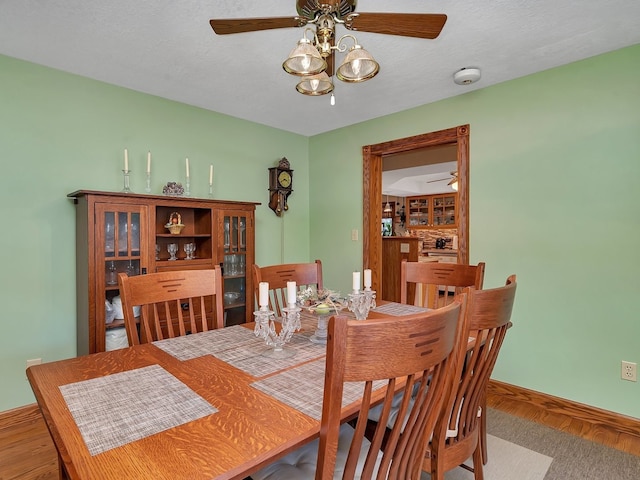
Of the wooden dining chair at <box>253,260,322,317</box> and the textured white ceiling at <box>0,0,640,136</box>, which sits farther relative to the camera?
the wooden dining chair at <box>253,260,322,317</box>

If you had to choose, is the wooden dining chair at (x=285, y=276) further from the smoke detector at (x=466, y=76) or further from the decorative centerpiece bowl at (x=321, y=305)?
the smoke detector at (x=466, y=76)

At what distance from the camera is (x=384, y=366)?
0.68 m

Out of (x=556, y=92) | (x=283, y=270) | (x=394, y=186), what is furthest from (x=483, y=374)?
(x=394, y=186)

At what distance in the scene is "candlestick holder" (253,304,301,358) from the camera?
4.07 feet

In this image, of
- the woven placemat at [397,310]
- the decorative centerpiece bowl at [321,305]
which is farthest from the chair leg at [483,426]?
the decorative centerpiece bowl at [321,305]

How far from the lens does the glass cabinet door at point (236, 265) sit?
2.92m

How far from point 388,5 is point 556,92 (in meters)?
1.47

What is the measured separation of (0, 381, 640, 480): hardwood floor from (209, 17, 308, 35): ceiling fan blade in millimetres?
2276

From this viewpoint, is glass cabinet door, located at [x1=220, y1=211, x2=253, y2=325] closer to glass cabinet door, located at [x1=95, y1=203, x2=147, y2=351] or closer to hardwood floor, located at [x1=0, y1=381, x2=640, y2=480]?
glass cabinet door, located at [x1=95, y1=203, x2=147, y2=351]

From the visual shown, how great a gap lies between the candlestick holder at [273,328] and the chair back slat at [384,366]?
0.57 m

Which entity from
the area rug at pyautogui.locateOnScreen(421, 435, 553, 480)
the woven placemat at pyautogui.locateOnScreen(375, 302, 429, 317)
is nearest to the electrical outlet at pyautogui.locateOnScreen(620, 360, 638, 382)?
the area rug at pyautogui.locateOnScreen(421, 435, 553, 480)

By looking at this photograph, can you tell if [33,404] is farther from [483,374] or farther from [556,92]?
[556,92]

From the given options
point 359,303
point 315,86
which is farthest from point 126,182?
point 359,303

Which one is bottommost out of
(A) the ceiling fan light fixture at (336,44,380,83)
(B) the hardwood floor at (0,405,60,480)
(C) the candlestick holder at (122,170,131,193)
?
(B) the hardwood floor at (0,405,60,480)
